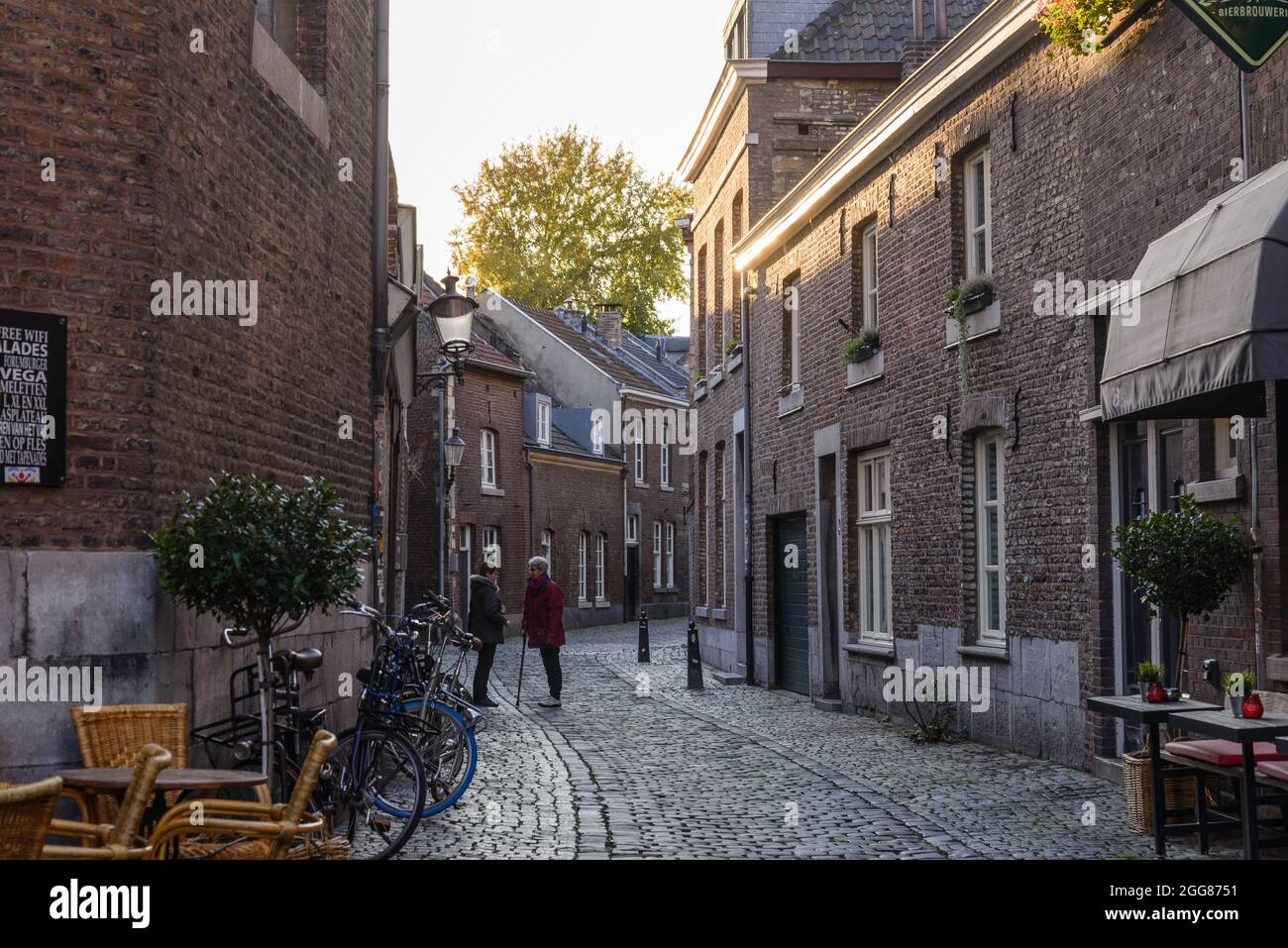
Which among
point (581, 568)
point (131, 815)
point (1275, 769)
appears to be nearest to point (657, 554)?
point (581, 568)

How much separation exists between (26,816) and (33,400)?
3711mm

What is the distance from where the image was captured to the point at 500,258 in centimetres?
4647

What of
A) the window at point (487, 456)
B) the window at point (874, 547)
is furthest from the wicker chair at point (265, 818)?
the window at point (487, 456)

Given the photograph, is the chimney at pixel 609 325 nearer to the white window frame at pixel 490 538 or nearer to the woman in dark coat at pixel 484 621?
the white window frame at pixel 490 538

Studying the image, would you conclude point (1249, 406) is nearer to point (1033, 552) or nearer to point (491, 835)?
point (1033, 552)

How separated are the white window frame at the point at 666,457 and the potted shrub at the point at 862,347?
33635mm

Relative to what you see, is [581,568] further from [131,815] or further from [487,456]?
[131,815]

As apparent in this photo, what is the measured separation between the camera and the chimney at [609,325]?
1959 inches

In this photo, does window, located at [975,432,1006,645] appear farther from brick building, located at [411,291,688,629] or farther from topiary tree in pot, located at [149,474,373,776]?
brick building, located at [411,291,688,629]

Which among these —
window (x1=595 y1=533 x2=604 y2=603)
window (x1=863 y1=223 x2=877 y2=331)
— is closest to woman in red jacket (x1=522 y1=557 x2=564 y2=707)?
window (x1=863 y1=223 x2=877 y2=331)

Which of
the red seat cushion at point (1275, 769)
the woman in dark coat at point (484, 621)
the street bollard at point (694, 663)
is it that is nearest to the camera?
the red seat cushion at point (1275, 769)

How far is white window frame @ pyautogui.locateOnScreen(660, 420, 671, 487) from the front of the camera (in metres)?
51.1
